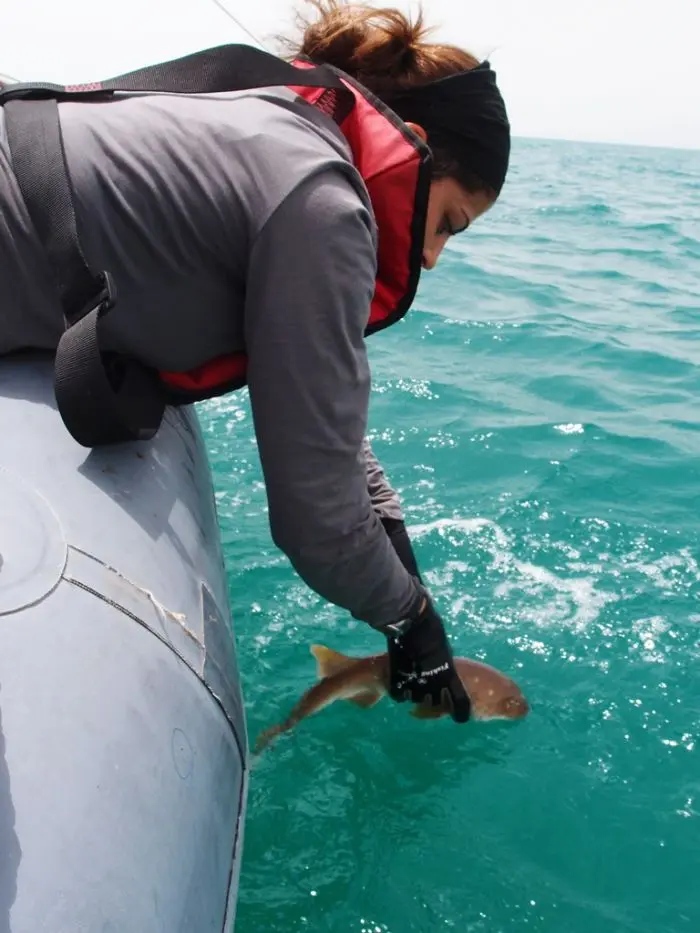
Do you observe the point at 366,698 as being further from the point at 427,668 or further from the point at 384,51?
the point at 384,51

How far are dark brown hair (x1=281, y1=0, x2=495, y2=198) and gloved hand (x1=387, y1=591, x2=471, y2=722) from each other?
4.68ft

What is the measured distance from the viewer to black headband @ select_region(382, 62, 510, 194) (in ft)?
6.75

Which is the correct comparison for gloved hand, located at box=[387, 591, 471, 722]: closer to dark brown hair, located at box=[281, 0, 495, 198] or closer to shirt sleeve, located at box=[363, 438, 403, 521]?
shirt sleeve, located at box=[363, 438, 403, 521]

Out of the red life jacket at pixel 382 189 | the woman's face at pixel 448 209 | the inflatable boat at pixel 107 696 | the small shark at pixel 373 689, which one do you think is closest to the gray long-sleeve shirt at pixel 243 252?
the red life jacket at pixel 382 189

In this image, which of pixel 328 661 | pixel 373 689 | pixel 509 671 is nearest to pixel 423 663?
pixel 373 689

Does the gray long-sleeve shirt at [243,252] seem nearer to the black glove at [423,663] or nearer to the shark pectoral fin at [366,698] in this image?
the black glove at [423,663]

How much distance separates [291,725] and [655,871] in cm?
134

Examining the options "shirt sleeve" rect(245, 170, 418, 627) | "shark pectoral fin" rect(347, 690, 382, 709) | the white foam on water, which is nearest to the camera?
"shirt sleeve" rect(245, 170, 418, 627)

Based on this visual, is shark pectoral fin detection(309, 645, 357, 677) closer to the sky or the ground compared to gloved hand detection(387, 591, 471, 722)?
closer to the ground

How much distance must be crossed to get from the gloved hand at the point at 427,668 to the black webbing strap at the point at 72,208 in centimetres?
125

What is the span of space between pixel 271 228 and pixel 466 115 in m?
0.71

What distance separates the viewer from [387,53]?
6.82 feet

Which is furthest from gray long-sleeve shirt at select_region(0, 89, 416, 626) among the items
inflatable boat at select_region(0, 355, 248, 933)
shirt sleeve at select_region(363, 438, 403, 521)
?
shirt sleeve at select_region(363, 438, 403, 521)

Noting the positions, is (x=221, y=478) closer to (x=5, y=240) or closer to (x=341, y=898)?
(x=341, y=898)
